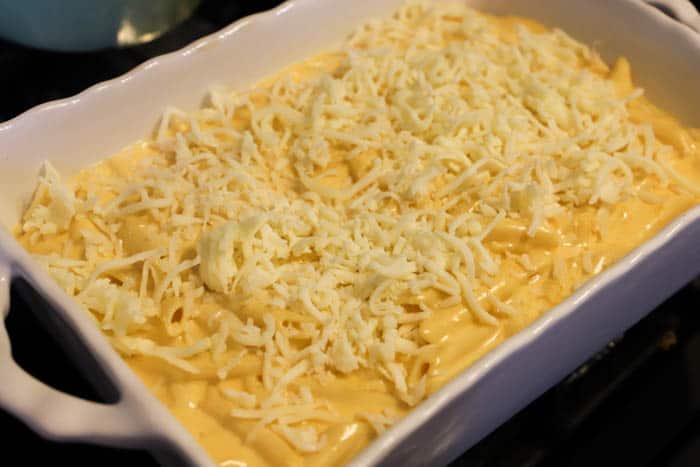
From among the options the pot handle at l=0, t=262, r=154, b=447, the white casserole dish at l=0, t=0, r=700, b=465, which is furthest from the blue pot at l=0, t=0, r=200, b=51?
the pot handle at l=0, t=262, r=154, b=447

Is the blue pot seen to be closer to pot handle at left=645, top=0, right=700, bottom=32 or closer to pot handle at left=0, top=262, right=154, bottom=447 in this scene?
pot handle at left=0, top=262, right=154, bottom=447

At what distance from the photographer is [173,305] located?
0.93 m

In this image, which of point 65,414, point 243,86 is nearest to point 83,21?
point 243,86

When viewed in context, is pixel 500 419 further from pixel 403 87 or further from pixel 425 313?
pixel 403 87

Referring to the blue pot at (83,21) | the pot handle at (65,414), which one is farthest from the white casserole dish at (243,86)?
the blue pot at (83,21)

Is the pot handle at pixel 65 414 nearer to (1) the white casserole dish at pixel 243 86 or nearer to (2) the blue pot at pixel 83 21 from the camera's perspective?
(1) the white casserole dish at pixel 243 86

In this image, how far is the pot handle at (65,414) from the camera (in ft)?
2.38

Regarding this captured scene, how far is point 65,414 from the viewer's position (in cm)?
73

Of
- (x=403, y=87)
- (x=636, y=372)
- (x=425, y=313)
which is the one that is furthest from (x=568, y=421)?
(x=403, y=87)

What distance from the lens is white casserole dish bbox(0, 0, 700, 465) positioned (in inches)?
29.5

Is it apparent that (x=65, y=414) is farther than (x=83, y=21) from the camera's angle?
No

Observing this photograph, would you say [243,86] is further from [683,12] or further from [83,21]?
[683,12]

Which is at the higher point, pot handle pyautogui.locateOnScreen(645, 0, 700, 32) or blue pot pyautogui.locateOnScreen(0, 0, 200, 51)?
pot handle pyautogui.locateOnScreen(645, 0, 700, 32)

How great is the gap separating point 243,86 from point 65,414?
68cm
